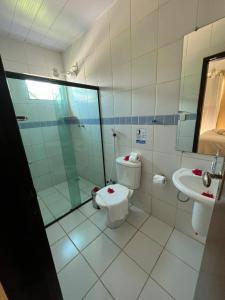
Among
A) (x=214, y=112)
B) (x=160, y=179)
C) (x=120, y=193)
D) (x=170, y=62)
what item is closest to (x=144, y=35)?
(x=170, y=62)

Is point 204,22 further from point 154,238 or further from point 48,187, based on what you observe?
point 48,187

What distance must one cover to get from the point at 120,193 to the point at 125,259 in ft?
1.99

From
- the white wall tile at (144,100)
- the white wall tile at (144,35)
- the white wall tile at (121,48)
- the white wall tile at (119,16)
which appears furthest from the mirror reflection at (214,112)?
the white wall tile at (119,16)

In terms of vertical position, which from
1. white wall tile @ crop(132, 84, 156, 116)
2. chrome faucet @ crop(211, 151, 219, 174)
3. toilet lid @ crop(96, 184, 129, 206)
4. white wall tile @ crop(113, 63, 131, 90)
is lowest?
toilet lid @ crop(96, 184, 129, 206)

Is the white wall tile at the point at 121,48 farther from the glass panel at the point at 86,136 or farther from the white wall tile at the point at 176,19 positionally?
the glass panel at the point at 86,136

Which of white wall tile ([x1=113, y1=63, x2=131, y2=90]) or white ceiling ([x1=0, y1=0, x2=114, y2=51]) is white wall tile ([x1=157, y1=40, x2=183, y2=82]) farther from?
white ceiling ([x1=0, y1=0, x2=114, y2=51])

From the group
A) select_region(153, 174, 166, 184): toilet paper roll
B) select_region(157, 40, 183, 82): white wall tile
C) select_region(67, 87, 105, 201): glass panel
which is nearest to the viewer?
select_region(157, 40, 183, 82): white wall tile

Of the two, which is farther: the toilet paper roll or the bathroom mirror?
the toilet paper roll

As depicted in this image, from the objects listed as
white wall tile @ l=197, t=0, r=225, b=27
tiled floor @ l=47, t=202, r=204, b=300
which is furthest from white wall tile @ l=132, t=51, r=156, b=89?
tiled floor @ l=47, t=202, r=204, b=300

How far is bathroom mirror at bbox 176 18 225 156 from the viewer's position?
992 mm

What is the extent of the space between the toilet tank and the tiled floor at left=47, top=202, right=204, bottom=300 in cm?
46

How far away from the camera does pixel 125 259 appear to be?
126 cm

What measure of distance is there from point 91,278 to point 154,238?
72cm

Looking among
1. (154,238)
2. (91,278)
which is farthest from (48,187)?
(154,238)
